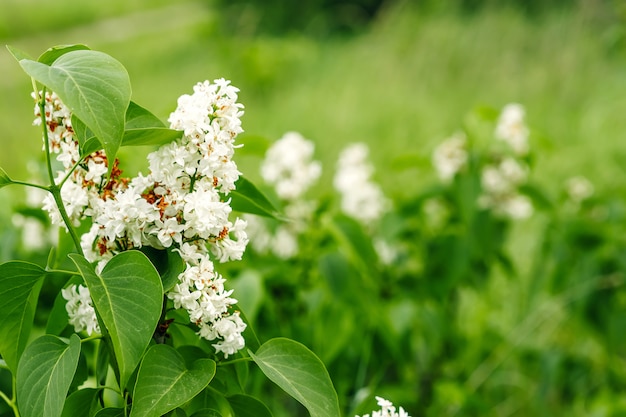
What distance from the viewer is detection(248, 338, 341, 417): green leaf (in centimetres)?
81

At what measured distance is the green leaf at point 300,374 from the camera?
31.7 inches

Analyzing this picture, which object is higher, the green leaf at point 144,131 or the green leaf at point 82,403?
the green leaf at point 144,131

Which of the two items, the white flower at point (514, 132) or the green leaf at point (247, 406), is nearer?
the green leaf at point (247, 406)

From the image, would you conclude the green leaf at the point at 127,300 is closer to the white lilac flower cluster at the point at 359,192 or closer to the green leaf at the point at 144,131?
the green leaf at the point at 144,131

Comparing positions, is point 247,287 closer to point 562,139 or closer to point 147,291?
point 147,291

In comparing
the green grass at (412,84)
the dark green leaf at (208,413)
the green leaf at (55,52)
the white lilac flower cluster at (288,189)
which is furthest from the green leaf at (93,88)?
the green grass at (412,84)

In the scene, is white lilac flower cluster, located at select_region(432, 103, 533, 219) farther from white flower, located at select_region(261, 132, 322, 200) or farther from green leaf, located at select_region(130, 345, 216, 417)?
green leaf, located at select_region(130, 345, 216, 417)

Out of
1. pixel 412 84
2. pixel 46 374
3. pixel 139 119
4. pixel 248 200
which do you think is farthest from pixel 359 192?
pixel 412 84

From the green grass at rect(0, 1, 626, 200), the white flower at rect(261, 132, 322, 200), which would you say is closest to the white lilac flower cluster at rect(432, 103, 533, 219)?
the white flower at rect(261, 132, 322, 200)

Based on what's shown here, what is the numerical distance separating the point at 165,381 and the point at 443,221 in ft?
4.94

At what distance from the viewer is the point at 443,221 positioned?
2217 millimetres

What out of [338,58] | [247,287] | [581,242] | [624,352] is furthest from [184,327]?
[338,58]

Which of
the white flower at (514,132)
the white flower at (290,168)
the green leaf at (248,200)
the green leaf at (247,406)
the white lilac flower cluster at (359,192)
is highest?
the green leaf at (248,200)

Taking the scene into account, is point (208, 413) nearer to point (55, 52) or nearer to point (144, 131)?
point (144, 131)
